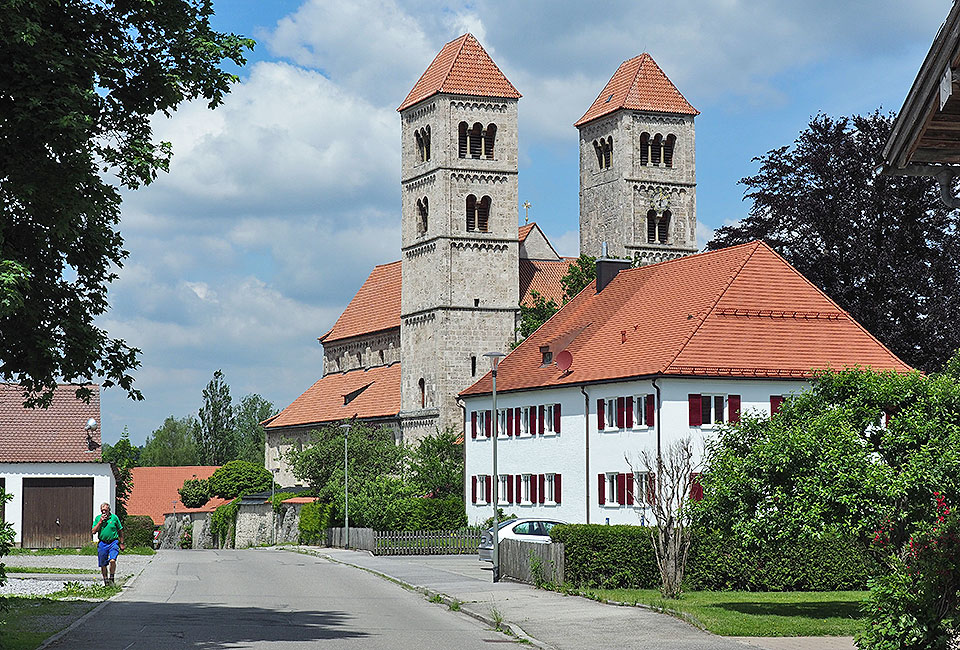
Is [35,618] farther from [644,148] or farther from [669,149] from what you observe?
[669,149]

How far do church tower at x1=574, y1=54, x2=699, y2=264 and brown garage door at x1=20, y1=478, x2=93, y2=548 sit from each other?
44.4 meters

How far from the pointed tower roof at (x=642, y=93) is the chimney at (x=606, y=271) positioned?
2671 centimetres

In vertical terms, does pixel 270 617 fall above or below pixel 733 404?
below

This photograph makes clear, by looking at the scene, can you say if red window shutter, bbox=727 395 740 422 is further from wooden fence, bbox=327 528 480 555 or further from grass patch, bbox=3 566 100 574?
grass patch, bbox=3 566 100 574

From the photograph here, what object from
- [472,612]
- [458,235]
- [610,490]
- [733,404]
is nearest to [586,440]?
[610,490]

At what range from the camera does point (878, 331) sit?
55.7 m

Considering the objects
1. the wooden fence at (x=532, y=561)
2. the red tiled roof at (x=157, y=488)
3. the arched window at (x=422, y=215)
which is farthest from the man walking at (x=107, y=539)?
the red tiled roof at (x=157, y=488)

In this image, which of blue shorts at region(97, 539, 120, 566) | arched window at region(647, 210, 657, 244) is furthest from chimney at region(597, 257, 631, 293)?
blue shorts at region(97, 539, 120, 566)

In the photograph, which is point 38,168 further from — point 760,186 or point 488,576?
point 760,186

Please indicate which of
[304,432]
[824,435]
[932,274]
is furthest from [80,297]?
[304,432]

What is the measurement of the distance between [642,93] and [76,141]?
75771mm

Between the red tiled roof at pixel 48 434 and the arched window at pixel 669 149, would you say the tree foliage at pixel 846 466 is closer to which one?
the red tiled roof at pixel 48 434

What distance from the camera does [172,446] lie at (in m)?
186

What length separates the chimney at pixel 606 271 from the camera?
64.6m
